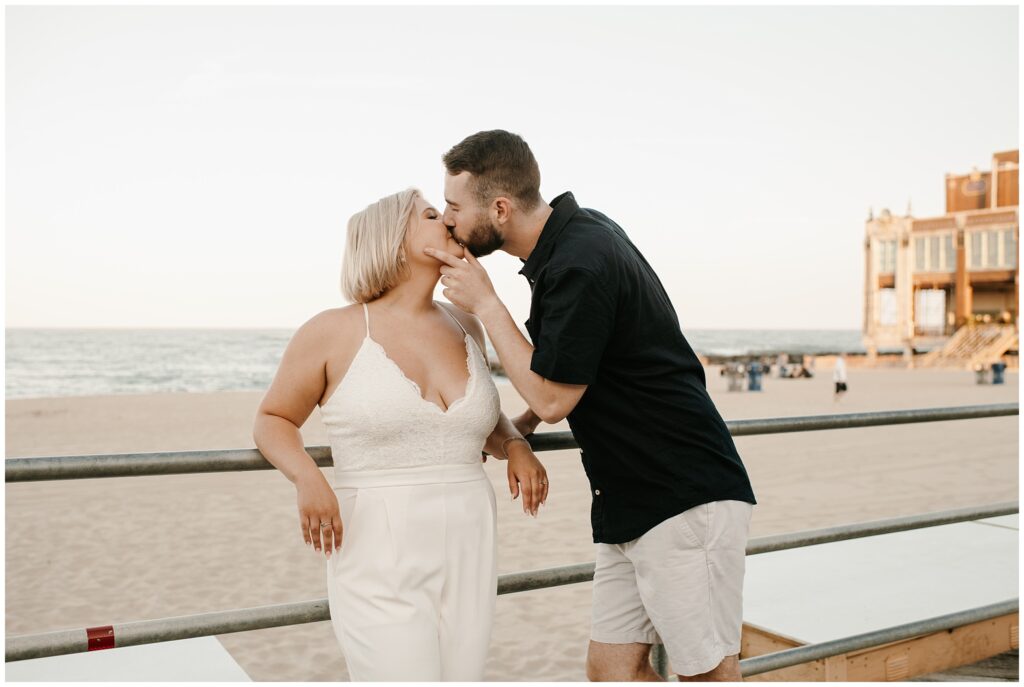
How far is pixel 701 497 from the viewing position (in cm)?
245

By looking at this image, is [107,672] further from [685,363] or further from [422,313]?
[685,363]

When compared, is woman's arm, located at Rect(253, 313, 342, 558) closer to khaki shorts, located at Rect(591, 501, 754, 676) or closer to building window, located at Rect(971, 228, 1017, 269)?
khaki shorts, located at Rect(591, 501, 754, 676)

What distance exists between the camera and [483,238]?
8.32 ft

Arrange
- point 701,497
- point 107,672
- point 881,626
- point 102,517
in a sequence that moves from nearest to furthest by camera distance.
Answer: point 701,497, point 107,672, point 881,626, point 102,517

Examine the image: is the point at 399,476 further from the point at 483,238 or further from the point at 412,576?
the point at 483,238

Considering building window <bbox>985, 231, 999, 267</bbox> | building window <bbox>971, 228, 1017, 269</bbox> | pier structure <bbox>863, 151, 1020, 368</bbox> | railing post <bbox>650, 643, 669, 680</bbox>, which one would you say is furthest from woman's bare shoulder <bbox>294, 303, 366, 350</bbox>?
building window <bbox>985, 231, 999, 267</bbox>

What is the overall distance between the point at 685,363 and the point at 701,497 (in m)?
0.35

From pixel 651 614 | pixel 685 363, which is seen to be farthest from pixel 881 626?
pixel 685 363

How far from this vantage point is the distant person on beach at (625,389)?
235cm

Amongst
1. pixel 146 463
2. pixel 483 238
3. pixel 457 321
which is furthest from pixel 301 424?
pixel 483 238

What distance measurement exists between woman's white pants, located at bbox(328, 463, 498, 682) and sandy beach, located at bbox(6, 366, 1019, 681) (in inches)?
151

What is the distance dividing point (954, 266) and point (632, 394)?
59.5 meters

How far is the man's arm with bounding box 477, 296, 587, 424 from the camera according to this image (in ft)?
7.61

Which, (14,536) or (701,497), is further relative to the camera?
(14,536)
